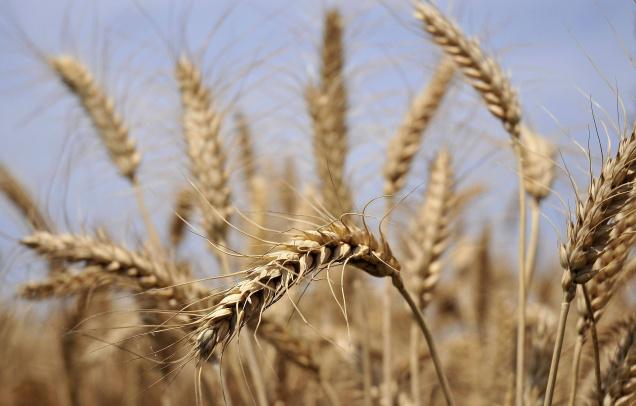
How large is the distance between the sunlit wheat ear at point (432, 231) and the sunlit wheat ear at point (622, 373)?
633 millimetres

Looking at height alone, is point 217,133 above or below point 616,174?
above

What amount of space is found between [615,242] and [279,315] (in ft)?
5.08

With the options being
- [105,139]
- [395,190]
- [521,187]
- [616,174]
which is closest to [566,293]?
[616,174]

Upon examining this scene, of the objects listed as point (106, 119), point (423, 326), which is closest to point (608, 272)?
point (423, 326)

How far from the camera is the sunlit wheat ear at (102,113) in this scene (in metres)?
2.75

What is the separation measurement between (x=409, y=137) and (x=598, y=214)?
1.25 metres

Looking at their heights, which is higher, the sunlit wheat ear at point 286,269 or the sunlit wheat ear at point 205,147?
the sunlit wheat ear at point 205,147

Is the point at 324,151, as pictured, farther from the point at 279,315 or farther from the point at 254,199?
the point at 254,199

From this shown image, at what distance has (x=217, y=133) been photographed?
2.42 metres

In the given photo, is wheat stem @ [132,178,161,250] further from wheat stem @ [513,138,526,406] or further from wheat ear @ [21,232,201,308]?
wheat stem @ [513,138,526,406]

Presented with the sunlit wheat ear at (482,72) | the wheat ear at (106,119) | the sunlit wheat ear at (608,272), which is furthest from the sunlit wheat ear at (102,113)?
the sunlit wheat ear at (608,272)

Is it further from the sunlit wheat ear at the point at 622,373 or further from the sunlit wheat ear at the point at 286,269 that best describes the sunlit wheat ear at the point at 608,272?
the sunlit wheat ear at the point at 286,269

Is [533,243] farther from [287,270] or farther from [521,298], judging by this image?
[287,270]

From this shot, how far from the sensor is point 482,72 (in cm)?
194
